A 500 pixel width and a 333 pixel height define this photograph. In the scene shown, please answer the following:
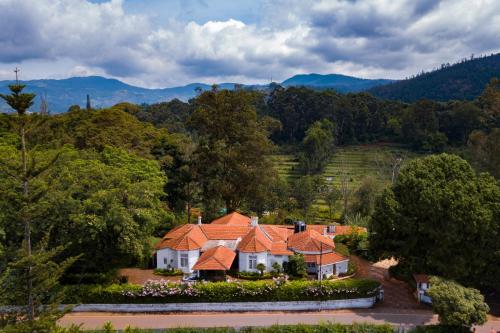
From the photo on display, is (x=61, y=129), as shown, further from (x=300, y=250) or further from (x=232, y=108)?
(x=300, y=250)

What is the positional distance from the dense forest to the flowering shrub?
5831 inches

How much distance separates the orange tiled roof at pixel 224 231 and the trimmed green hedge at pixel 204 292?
5743 millimetres

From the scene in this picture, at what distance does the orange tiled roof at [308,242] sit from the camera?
2695 centimetres

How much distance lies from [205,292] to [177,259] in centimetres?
507

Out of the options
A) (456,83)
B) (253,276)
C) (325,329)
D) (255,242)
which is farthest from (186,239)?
(456,83)

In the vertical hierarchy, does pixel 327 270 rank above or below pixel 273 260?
below

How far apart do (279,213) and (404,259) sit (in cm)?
1855

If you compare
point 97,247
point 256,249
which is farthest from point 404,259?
point 97,247

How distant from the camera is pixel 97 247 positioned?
23.2 metres

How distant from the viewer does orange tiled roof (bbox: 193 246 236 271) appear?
2534 cm

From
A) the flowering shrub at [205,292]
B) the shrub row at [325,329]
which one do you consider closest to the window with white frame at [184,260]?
the flowering shrub at [205,292]

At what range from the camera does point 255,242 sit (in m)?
26.9

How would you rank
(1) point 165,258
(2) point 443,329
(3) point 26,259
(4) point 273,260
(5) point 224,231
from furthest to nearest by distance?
(5) point 224,231, (1) point 165,258, (4) point 273,260, (2) point 443,329, (3) point 26,259

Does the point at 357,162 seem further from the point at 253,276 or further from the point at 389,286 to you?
the point at 253,276
